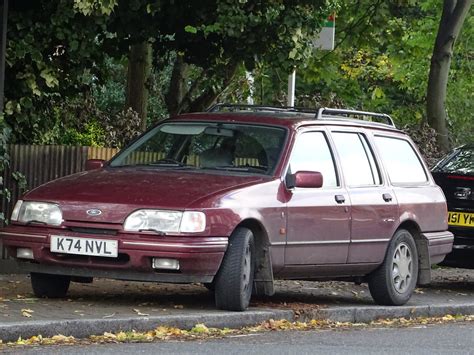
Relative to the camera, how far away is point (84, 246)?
10.3 meters

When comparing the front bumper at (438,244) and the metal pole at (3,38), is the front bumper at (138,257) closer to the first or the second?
the metal pole at (3,38)

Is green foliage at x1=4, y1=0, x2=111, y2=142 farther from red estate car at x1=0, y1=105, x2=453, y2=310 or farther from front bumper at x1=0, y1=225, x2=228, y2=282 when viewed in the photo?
front bumper at x1=0, y1=225, x2=228, y2=282

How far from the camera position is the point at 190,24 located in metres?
15.6

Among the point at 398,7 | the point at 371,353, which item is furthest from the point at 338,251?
the point at 398,7

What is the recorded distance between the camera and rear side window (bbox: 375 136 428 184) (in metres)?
12.9

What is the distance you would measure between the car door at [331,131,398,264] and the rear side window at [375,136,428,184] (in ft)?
0.82

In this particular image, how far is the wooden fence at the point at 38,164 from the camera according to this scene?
46.8ft

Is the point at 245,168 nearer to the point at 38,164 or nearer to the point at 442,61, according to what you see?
the point at 38,164

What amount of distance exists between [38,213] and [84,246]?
1.78 feet

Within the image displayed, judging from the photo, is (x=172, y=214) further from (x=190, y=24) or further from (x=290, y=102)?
(x=290, y=102)

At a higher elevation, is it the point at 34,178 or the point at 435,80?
the point at 435,80

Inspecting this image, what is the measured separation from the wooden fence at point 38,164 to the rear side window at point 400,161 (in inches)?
146

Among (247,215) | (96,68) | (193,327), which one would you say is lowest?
(193,327)

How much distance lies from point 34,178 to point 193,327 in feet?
16.5
